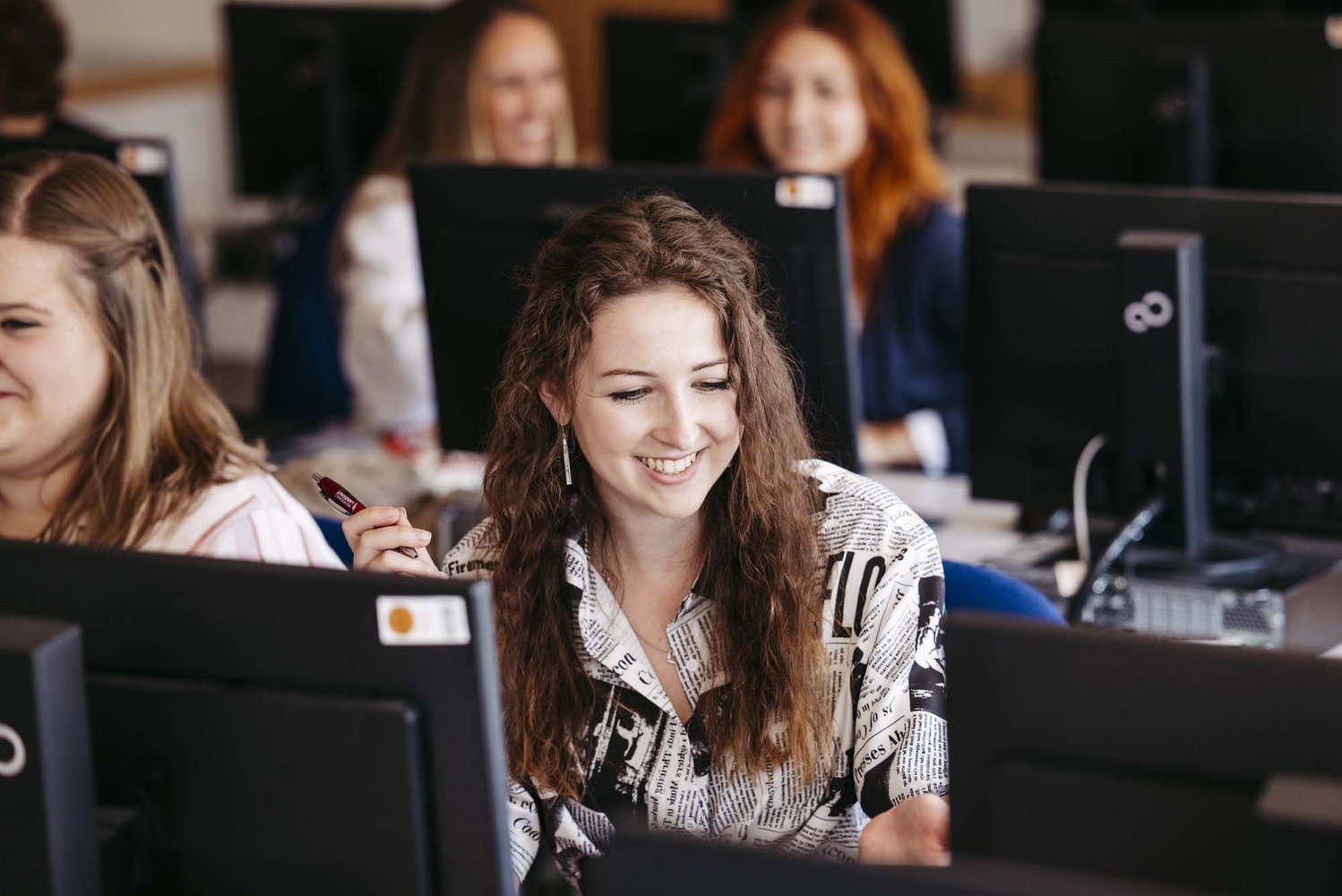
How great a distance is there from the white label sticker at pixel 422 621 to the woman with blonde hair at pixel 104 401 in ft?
2.40

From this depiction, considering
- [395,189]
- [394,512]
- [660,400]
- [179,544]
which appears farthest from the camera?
[395,189]

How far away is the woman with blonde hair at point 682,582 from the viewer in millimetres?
1545

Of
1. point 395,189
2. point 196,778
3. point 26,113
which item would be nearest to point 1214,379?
point 196,778

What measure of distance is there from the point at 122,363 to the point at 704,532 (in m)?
0.60

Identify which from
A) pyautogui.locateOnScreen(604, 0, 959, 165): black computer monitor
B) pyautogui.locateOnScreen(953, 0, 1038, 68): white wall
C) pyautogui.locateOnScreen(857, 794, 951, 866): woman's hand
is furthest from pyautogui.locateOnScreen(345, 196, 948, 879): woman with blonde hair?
pyautogui.locateOnScreen(953, 0, 1038, 68): white wall

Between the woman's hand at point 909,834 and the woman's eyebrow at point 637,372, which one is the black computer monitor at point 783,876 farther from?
the woman's eyebrow at point 637,372

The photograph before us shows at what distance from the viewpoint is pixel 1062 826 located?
94 cm

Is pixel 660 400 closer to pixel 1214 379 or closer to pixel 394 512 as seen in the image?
pixel 394 512

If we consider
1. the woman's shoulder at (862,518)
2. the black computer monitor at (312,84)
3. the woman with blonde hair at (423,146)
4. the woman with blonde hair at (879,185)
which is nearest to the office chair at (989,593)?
the woman's shoulder at (862,518)

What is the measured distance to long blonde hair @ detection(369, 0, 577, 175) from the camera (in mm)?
3287

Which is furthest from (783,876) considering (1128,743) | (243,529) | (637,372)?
(243,529)

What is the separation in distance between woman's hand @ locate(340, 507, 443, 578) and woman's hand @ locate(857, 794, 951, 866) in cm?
40

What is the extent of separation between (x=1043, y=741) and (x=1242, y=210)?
3.97 feet

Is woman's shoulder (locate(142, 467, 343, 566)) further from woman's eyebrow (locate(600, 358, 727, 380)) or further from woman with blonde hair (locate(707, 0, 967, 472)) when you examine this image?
woman with blonde hair (locate(707, 0, 967, 472))
